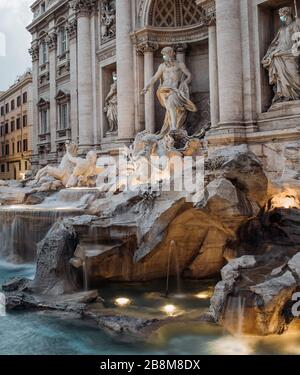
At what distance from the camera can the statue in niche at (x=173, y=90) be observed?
14570 millimetres

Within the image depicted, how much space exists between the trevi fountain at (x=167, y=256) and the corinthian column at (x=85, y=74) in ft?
21.7

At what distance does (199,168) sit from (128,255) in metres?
2.22

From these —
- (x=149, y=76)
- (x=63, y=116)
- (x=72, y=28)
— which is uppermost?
(x=72, y=28)

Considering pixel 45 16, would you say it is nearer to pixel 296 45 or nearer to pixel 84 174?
pixel 84 174

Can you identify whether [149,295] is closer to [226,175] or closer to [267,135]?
[226,175]

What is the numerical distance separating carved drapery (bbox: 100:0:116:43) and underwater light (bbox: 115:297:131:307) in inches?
494

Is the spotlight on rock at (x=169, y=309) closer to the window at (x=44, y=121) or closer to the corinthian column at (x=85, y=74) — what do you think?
the corinthian column at (x=85, y=74)

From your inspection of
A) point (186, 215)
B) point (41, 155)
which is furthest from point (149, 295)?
point (41, 155)

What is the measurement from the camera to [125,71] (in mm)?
16359

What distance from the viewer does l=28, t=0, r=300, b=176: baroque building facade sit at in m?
12.2

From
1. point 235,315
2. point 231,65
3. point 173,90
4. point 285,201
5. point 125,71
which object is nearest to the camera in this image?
point 235,315

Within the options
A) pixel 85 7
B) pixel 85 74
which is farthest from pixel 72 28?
pixel 85 74

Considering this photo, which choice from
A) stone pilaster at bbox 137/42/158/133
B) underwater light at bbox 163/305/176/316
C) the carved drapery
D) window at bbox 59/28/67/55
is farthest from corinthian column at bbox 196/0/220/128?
window at bbox 59/28/67/55

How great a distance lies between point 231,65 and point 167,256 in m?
6.13
